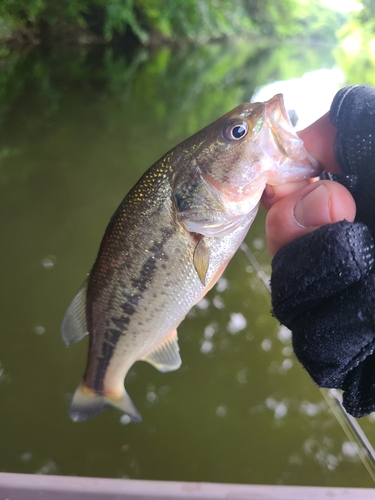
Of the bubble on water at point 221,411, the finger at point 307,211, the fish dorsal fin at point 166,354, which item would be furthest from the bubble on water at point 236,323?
the finger at point 307,211

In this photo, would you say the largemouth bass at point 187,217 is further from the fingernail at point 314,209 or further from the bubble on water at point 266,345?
the bubble on water at point 266,345

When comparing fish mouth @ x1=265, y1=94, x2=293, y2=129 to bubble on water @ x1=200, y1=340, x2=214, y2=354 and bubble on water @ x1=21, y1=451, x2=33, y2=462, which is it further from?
bubble on water @ x1=21, y1=451, x2=33, y2=462

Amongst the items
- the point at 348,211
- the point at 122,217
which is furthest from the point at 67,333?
the point at 348,211

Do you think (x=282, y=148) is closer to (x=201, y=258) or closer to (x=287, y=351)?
(x=201, y=258)

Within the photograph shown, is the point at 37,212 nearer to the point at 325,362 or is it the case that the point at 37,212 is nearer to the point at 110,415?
the point at 110,415

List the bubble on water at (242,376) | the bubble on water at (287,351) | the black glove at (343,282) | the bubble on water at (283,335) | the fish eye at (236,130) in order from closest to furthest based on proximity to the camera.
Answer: the black glove at (343,282)
the fish eye at (236,130)
the bubble on water at (242,376)
the bubble on water at (287,351)
the bubble on water at (283,335)

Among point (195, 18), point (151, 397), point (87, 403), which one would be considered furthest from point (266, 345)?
point (195, 18)

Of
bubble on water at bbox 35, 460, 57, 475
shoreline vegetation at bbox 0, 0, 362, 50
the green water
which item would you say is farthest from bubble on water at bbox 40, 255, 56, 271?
shoreline vegetation at bbox 0, 0, 362, 50
